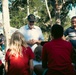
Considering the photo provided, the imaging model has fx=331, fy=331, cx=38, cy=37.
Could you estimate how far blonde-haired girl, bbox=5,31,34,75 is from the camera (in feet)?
18.8

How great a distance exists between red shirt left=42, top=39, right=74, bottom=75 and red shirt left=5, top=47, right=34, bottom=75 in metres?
0.66

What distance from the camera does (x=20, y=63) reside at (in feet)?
18.9

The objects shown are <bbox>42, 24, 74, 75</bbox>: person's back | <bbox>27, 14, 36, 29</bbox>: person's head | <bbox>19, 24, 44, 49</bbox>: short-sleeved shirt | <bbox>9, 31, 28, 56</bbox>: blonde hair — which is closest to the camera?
<bbox>42, 24, 74, 75</bbox>: person's back

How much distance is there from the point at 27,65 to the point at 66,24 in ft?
237

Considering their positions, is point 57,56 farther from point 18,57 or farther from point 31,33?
point 31,33

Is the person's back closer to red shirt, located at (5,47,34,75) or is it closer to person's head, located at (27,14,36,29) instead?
red shirt, located at (5,47,34,75)

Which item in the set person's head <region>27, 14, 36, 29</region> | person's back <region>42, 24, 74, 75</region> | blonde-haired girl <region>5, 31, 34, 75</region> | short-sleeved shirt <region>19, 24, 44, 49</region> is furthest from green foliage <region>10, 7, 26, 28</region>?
person's back <region>42, 24, 74, 75</region>

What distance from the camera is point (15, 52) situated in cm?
571

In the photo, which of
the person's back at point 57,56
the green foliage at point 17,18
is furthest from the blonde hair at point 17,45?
the green foliage at point 17,18

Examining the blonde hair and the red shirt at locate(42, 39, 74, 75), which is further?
the blonde hair

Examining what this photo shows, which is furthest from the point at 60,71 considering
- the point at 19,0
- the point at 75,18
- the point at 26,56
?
the point at 19,0

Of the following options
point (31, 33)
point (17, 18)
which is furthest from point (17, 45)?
point (17, 18)

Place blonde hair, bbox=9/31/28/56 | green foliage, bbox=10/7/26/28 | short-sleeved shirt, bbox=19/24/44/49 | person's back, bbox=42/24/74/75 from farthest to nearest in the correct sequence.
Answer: green foliage, bbox=10/7/26/28
short-sleeved shirt, bbox=19/24/44/49
blonde hair, bbox=9/31/28/56
person's back, bbox=42/24/74/75

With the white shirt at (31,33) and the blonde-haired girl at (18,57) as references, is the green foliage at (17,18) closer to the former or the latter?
the white shirt at (31,33)
